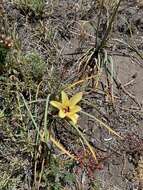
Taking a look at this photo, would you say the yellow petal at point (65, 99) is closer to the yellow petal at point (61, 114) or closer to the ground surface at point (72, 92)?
the yellow petal at point (61, 114)

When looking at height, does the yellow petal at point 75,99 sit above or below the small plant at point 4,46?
below

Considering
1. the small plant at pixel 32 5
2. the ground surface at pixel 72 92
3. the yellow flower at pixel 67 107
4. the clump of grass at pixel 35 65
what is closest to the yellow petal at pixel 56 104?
the yellow flower at pixel 67 107

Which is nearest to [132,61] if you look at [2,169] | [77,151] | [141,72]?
[141,72]

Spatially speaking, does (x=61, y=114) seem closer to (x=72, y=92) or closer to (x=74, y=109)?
(x=74, y=109)

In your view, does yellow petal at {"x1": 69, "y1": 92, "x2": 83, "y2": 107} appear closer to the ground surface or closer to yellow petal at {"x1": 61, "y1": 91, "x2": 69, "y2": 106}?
yellow petal at {"x1": 61, "y1": 91, "x2": 69, "y2": 106}

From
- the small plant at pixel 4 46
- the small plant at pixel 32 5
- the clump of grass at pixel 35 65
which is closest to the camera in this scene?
the small plant at pixel 4 46

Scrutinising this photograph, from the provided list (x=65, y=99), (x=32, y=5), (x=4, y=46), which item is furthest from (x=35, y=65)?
(x=32, y=5)
